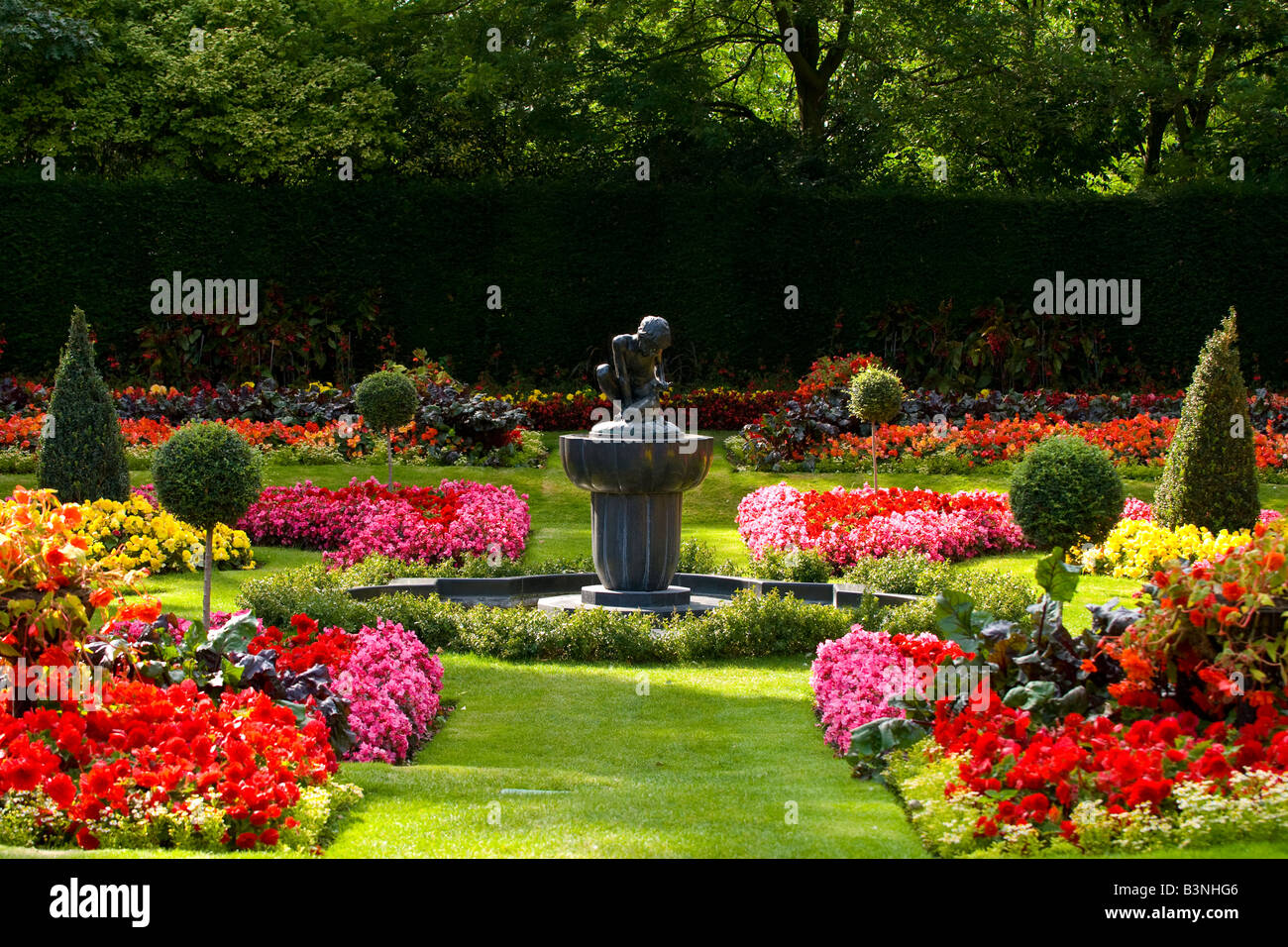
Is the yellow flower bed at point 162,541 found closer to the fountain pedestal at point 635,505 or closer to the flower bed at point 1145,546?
the fountain pedestal at point 635,505

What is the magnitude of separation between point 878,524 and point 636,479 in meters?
2.79

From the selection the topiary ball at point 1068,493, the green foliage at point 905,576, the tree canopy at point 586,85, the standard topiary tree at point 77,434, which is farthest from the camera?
the tree canopy at point 586,85

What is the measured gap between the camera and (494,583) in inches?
424

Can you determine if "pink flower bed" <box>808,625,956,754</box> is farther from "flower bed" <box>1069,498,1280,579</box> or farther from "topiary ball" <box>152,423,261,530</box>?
"topiary ball" <box>152,423,261,530</box>

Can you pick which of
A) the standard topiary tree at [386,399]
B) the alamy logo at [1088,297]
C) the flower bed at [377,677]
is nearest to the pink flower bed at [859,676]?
the flower bed at [377,677]

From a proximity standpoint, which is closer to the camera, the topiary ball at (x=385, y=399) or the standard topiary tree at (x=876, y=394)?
the standard topiary tree at (x=876, y=394)

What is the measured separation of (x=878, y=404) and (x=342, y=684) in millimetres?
7670

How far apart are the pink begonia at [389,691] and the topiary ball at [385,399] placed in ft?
19.3

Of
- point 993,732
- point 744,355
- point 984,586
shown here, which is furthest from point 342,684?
point 744,355

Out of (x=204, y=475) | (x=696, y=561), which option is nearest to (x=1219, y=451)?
(x=696, y=561)

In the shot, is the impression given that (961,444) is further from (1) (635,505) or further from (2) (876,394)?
(1) (635,505)

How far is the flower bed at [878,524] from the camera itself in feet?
38.0
